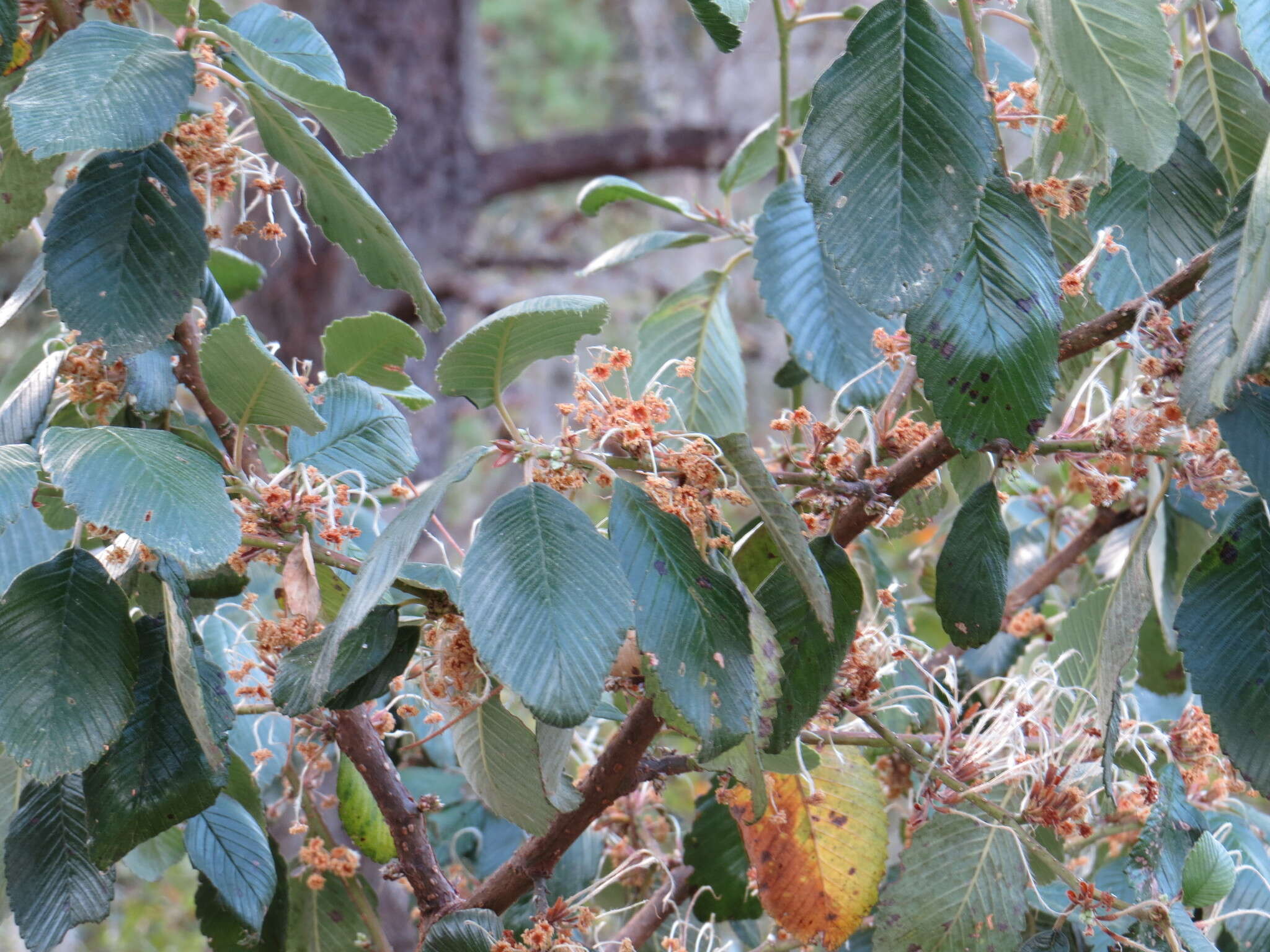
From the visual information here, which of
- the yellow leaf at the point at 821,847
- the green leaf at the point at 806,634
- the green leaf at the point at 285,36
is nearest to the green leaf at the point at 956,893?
the yellow leaf at the point at 821,847

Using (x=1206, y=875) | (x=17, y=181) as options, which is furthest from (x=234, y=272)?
(x=1206, y=875)

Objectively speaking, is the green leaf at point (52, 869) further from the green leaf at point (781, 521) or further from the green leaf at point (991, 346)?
the green leaf at point (991, 346)

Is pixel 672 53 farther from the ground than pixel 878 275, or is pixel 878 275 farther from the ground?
pixel 878 275

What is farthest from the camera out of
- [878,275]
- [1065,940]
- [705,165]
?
[705,165]

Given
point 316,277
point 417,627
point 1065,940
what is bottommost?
point 316,277

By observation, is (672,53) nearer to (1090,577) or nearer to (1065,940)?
(1090,577)

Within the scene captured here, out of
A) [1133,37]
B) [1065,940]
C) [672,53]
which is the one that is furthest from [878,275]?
[672,53]

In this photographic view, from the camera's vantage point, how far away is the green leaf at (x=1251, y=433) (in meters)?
0.52

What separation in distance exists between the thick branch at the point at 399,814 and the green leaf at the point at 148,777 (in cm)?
9

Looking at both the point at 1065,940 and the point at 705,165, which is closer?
the point at 1065,940

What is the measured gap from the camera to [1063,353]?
593 mm

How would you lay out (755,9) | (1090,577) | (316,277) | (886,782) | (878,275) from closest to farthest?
(878,275), (886,782), (1090,577), (316,277), (755,9)

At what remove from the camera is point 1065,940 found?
645mm

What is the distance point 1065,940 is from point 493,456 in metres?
0.42
